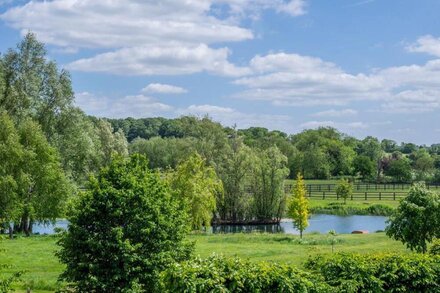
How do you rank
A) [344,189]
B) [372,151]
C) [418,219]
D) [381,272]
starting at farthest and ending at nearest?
1. [372,151]
2. [344,189]
3. [418,219]
4. [381,272]

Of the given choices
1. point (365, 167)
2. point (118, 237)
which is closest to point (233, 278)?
point (118, 237)

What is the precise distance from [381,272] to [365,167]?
10955 cm

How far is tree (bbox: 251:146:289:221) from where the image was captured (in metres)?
63.7

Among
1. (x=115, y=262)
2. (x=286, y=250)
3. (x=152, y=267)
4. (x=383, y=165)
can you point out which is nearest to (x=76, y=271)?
(x=115, y=262)

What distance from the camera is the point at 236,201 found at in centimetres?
6444

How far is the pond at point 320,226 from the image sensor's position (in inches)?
2132

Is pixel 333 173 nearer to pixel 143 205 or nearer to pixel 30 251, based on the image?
pixel 30 251

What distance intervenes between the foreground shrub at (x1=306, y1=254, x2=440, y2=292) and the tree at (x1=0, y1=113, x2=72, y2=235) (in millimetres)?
31966

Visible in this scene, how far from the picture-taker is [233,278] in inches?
471

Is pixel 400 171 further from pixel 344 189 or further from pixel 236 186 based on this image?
pixel 236 186

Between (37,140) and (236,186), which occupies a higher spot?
(37,140)

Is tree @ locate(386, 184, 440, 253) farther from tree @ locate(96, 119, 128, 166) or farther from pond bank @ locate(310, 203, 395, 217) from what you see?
tree @ locate(96, 119, 128, 166)

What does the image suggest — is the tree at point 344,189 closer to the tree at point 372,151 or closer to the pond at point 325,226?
the pond at point 325,226

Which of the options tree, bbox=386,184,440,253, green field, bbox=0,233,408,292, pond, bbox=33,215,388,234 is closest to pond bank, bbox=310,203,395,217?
pond, bbox=33,215,388,234
